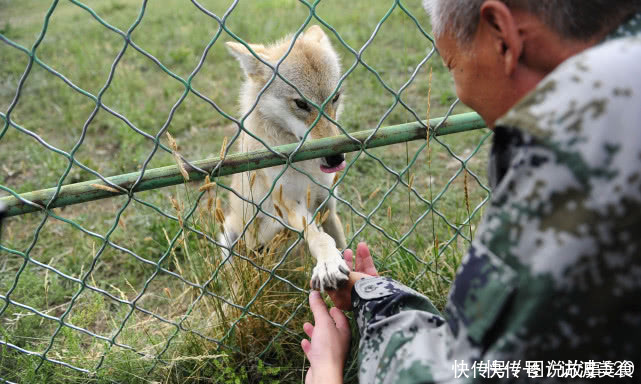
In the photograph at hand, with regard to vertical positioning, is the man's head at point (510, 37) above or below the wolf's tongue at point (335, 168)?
below

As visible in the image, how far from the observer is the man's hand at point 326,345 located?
1.95 m

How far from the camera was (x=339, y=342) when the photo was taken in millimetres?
2082

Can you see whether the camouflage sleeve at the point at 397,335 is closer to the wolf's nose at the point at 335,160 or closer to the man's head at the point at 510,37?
the man's head at the point at 510,37

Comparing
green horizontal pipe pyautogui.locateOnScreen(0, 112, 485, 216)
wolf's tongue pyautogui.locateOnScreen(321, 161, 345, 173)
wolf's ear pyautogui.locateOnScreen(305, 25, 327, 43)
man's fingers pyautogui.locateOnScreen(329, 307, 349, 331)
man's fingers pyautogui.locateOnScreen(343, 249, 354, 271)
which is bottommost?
man's fingers pyautogui.locateOnScreen(329, 307, 349, 331)

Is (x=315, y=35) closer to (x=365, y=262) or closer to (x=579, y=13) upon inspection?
(x=365, y=262)

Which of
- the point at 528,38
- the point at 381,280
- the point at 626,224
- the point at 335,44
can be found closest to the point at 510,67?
the point at 528,38

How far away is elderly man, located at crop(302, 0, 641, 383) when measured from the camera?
3.45ft

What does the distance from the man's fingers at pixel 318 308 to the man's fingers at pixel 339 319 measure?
41mm

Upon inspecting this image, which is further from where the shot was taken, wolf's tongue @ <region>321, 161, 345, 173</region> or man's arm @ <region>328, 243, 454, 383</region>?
wolf's tongue @ <region>321, 161, 345, 173</region>

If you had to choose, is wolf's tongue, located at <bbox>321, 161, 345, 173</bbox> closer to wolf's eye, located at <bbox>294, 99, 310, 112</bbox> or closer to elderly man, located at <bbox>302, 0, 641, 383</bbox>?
wolf's eye, located at <bbox>294, 99, 310, 112</bbox>

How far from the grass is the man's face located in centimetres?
66

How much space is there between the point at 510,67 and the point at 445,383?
0.84 metres

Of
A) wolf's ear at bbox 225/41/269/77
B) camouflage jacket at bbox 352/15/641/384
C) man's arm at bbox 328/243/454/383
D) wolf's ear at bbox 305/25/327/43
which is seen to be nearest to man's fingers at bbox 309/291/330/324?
man's arm at bbox 328/243/454/383

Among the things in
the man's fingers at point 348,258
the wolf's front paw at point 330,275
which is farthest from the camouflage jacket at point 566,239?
the man's fingers at point 348,258
